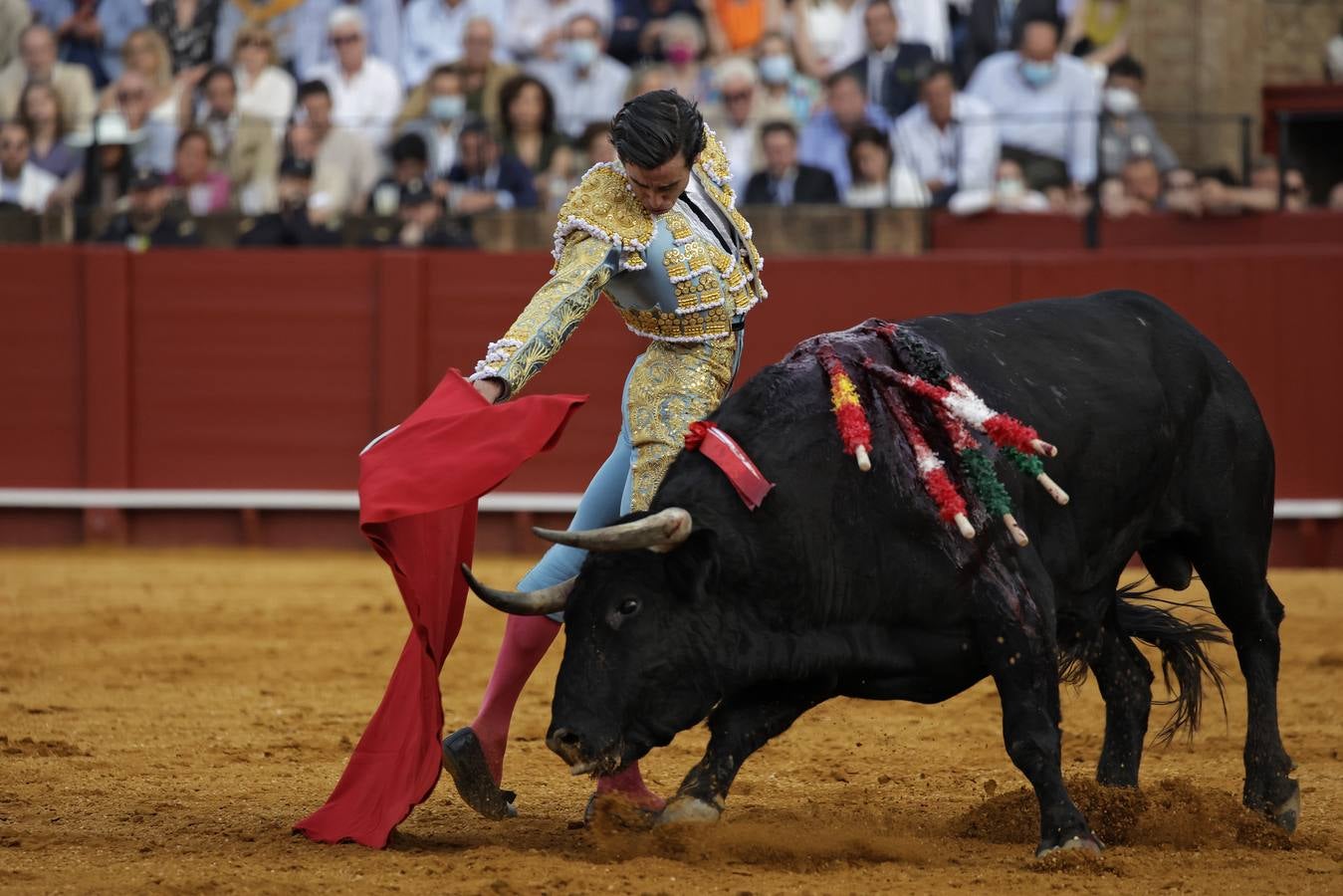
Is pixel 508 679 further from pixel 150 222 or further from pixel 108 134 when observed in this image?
pixel 108 134

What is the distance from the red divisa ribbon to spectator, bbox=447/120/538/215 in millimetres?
5564

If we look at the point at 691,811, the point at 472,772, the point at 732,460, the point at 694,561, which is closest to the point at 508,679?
the point at 472,772

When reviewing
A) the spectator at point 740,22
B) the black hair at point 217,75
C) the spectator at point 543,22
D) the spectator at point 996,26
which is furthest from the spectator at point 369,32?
the spectator at point 996,26

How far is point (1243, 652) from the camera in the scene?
12.6 ft

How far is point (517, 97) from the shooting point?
872cm

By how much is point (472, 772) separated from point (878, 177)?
5612mm

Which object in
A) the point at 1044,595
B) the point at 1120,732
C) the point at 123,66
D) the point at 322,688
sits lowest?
the point at 322,688

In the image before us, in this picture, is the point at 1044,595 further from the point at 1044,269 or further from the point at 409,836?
the point at 1044,269

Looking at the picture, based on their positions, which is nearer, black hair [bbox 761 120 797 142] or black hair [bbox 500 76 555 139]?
black hair [bbox 761 120 797 142]

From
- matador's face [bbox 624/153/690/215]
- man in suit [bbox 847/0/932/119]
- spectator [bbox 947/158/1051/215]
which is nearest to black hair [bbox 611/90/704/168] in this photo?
matador's face [bbox 624/153/690/215]

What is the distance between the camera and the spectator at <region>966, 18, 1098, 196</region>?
28.0 feet

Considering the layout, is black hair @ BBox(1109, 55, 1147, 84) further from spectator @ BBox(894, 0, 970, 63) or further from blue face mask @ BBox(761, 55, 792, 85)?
blue face mask @ BBox(761, 55, 792, 85)

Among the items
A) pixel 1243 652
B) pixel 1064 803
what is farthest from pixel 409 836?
pixel 1243 652

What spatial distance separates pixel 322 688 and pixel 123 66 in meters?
5.13
